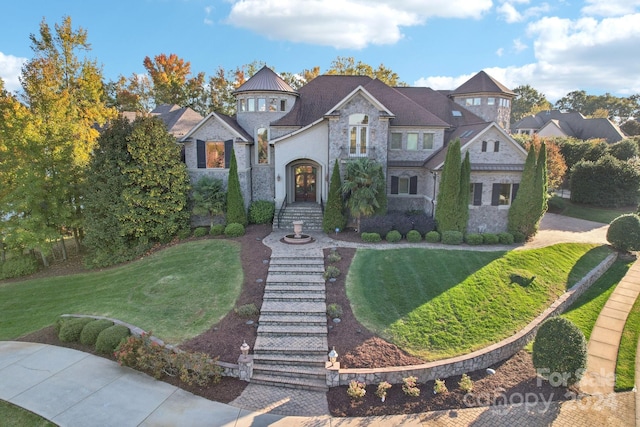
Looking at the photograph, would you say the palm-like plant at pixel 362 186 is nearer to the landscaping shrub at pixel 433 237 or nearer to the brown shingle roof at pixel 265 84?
the landscaping shrub at pixel 433 237

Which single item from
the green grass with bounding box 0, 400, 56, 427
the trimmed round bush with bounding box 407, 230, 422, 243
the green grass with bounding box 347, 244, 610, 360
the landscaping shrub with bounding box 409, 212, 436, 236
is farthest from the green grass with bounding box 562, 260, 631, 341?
the green grass with bounding box 0, 400, 56, 427

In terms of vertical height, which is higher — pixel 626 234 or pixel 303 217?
pixel 303 217

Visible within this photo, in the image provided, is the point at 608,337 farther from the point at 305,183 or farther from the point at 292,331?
the point at 305,183

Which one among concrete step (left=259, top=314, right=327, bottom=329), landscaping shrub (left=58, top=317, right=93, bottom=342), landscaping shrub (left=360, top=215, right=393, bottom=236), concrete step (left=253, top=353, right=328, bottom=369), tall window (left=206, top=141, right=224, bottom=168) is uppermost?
tall window (left=206, top=141, right=224, bottom=168)

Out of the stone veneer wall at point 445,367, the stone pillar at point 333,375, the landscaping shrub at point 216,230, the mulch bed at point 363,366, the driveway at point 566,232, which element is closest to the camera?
the mulch bed at point 363,366

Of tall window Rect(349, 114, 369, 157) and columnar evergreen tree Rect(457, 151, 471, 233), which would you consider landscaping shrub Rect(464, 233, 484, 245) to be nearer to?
columnar evergreen tree Rect(457, 151, 471, 233)

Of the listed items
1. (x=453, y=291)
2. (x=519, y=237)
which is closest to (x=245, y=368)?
(x=453, y=291)

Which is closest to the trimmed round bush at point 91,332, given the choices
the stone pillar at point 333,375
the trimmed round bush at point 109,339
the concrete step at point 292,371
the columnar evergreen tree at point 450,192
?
the trimmed round bush at point 109,339
